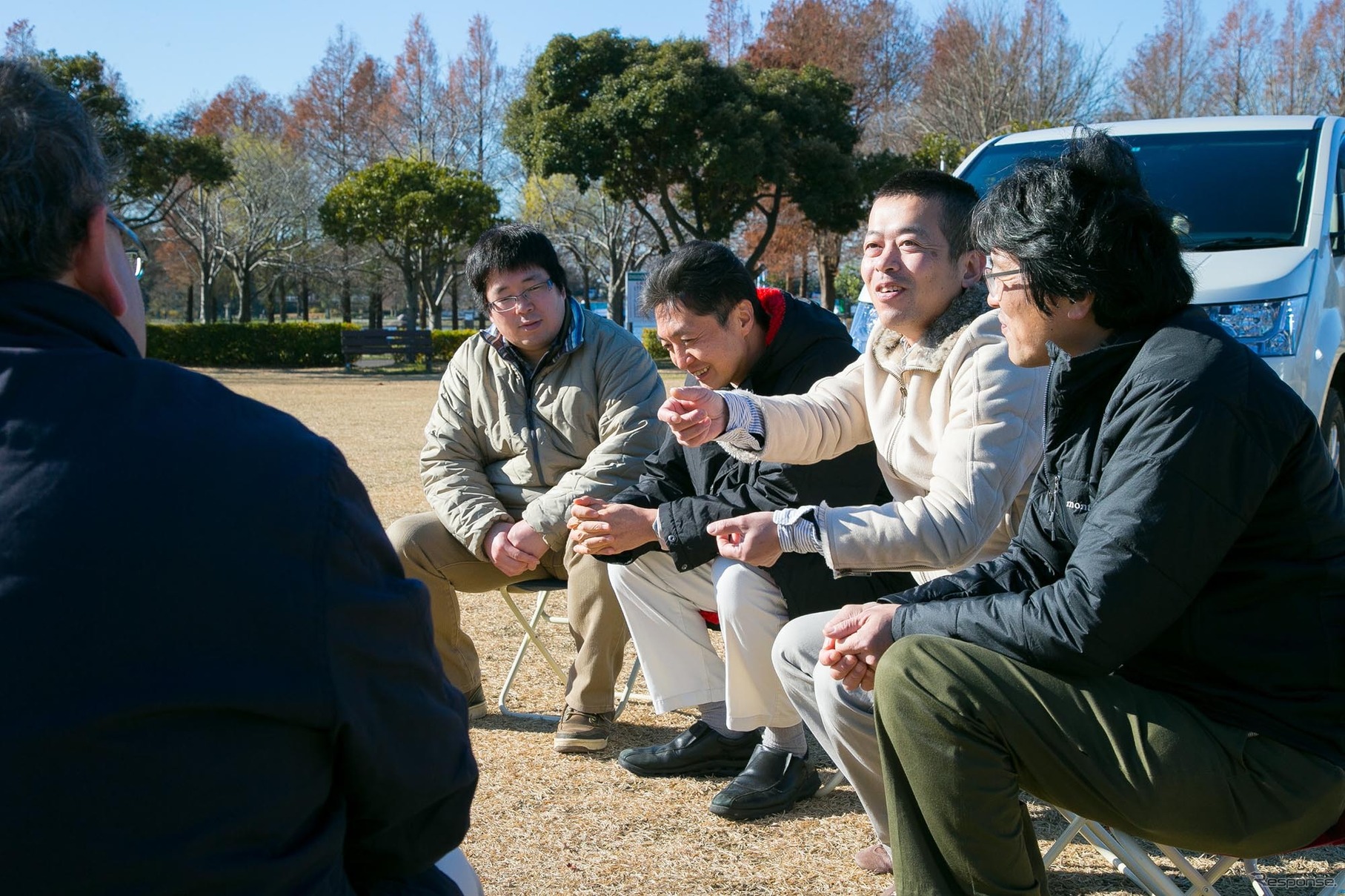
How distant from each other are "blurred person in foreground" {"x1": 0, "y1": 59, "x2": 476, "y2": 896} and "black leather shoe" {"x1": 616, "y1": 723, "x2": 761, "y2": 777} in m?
2.39

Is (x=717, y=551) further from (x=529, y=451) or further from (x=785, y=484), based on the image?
(x=529, y=451)

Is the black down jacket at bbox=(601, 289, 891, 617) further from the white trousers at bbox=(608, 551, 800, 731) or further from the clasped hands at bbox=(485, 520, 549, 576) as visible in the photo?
the clasped hands at bbox=(485, 520, 549, 576)

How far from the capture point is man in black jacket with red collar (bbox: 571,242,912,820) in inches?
127

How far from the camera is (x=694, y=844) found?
10.3 ft

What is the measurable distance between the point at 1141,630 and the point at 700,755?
1.94 meters

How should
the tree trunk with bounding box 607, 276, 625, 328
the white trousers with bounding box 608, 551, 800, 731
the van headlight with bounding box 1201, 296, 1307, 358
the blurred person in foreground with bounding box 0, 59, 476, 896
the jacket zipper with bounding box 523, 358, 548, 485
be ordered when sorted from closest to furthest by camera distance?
1. the blurred person in foreground with bounding box 0, 59, 476, 896
2. the white trousers with bounding box 608, 551, 800, 731
3. the jacket zipper with bounding box 523, 358, 548, 485
4. the van headlight with bounding box 1201, 296, 1307, 358
5. the tree trunk with bounding box 607, 276, 625, 328

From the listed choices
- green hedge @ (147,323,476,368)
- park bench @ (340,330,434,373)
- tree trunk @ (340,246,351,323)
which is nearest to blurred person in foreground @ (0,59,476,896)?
park bench @ (340,330,434,373)

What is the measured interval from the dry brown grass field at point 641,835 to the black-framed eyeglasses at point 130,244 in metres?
1.80

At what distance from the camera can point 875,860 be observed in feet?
9.65

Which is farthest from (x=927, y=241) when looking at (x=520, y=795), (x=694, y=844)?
(x=520, y=795)

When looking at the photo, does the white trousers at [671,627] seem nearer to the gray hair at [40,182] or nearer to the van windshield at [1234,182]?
the gray hair at [40,182]

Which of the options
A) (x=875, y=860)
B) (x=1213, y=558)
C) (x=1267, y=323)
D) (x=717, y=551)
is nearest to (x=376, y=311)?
(x=1267, y=323)

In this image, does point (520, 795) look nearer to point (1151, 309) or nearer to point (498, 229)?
point (498, 229)

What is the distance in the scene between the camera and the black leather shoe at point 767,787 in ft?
10.8
